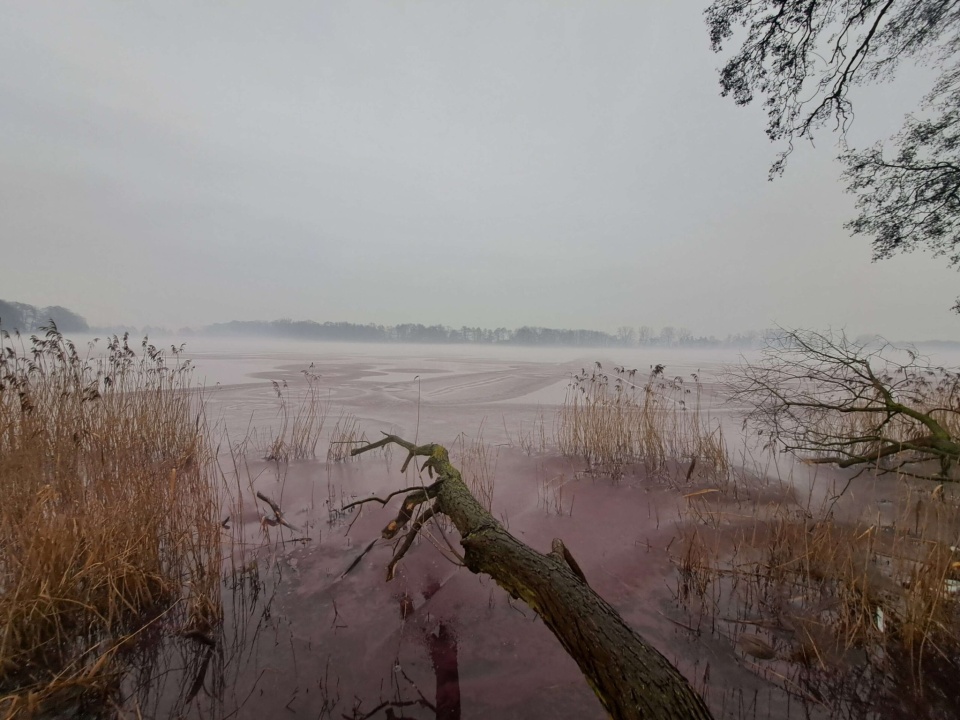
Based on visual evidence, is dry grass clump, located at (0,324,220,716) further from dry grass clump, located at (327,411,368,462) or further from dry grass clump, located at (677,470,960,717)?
dry grass clump, located at (677,470,960,717)

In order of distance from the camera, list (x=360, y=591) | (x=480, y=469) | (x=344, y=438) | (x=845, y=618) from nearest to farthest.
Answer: (x=845, y=618) → (x=360, y=591) → (x=480, y=469) → (x=344, y=438)

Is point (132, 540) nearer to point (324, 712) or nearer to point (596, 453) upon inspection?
point (324, 712)

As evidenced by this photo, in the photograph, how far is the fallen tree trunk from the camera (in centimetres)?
109

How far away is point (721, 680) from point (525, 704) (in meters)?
0.97

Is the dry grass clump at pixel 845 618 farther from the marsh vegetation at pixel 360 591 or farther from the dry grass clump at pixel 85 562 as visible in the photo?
the dry grass clump at pixel 85 562

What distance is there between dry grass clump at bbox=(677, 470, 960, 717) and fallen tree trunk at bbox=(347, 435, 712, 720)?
45.7 inches

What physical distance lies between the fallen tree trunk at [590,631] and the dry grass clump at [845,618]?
116 centimetres

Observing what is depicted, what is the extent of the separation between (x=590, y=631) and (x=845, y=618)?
1683 millimetres

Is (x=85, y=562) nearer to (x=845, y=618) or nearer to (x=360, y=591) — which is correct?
(x=360, y=591)

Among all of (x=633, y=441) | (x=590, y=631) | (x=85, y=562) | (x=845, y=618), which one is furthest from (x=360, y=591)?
(x=633, y=441)

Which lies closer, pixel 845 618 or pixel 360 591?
pixel 845 618

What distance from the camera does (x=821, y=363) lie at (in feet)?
10.5

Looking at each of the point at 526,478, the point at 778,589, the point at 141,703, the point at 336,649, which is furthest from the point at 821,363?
the point at 141,703

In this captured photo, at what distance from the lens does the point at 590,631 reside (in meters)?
1.30
